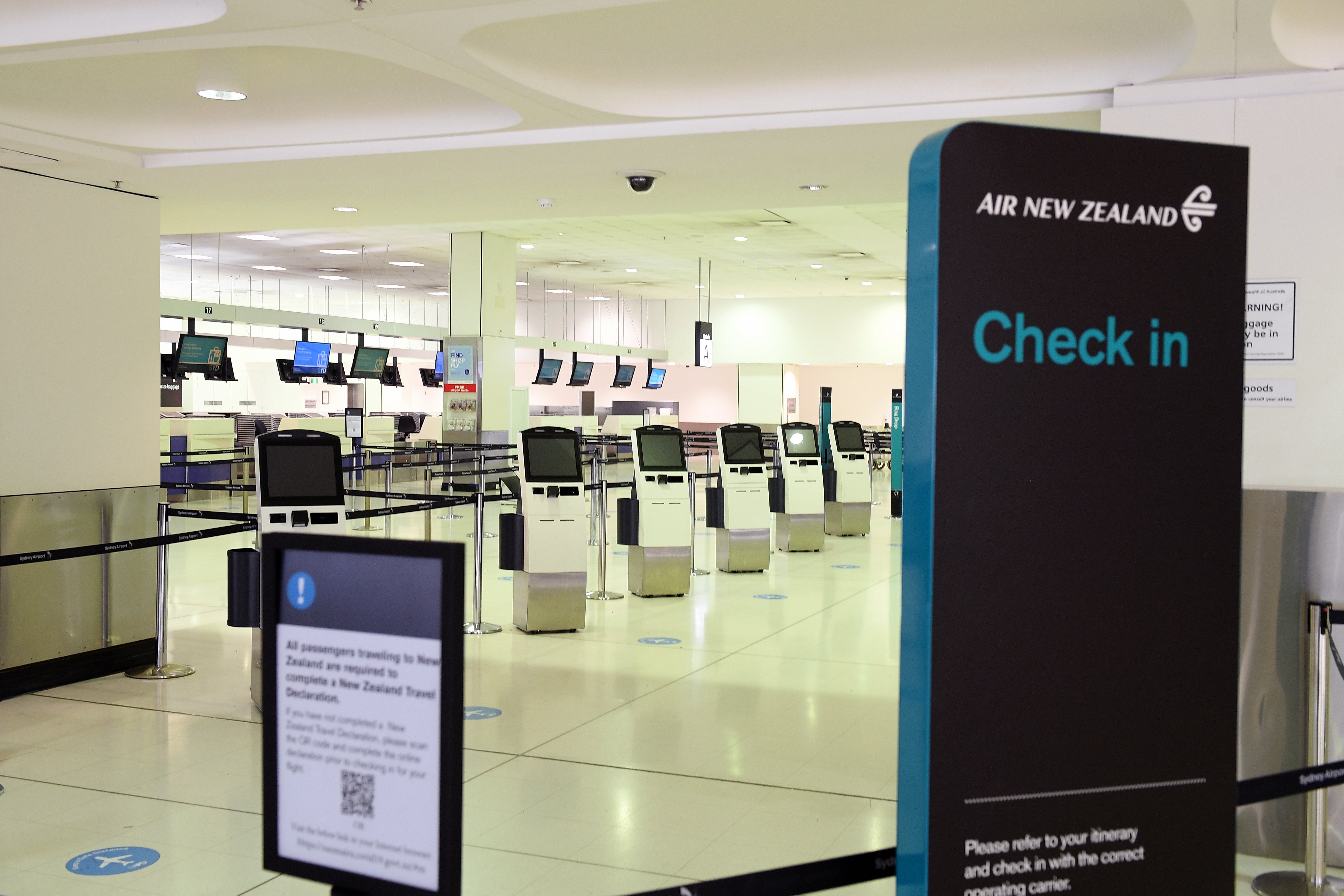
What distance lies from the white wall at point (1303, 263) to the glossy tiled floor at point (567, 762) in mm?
2024

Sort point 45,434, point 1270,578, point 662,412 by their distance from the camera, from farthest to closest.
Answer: point 662,412 → point 45,434 → point 1270,578

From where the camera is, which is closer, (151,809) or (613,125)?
(151,809)

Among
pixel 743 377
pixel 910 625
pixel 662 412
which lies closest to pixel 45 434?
pixel 910 625

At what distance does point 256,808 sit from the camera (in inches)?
175

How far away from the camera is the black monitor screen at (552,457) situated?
8.02 metres

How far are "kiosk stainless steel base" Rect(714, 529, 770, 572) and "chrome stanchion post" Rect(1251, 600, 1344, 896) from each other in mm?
7071

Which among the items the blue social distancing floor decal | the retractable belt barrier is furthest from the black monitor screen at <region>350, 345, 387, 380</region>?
the blue social distancing floor decal

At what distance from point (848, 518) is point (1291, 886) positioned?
1024 cm

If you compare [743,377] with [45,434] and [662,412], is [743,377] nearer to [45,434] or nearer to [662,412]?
[662,412]

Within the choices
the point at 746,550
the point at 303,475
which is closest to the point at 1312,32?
the point at 303,475

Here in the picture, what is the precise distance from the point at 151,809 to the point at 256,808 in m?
0.41

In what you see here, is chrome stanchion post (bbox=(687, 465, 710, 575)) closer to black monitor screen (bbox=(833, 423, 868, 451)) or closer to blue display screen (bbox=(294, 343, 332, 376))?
black monitor screen (bbox=(833, 423, 868, 451))

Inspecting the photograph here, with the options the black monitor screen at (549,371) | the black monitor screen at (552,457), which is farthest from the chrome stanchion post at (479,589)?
the black monitor screen at (549,371)

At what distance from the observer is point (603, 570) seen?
387 inches
